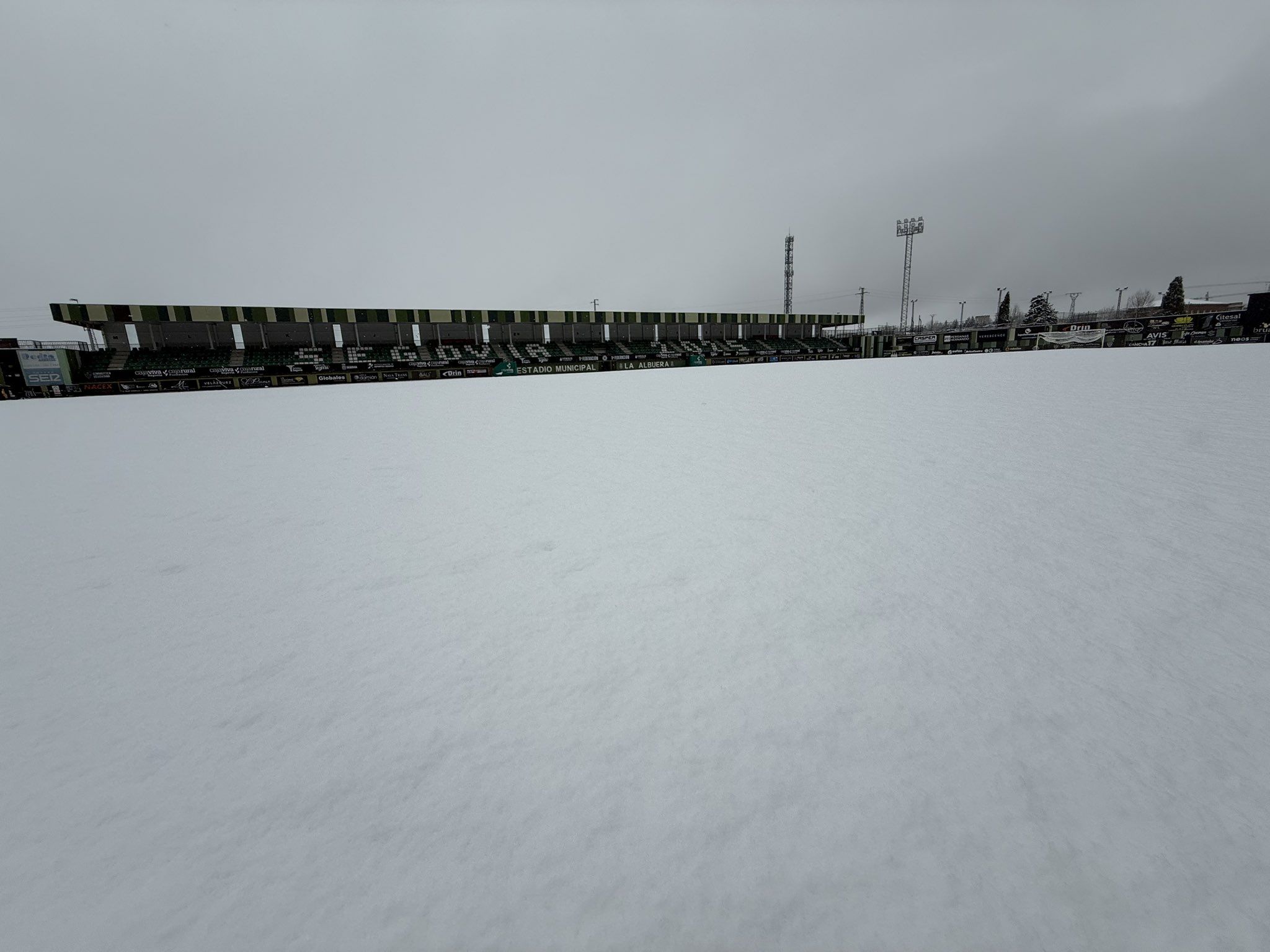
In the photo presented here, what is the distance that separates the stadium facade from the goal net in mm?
136

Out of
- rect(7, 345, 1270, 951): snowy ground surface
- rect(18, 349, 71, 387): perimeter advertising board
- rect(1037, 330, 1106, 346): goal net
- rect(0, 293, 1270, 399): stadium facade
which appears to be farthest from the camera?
rect(1037, 330, 1106, 346): goal net

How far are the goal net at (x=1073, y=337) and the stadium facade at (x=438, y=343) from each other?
0.14 metres

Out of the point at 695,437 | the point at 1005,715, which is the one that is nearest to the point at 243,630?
the point at 1005,715

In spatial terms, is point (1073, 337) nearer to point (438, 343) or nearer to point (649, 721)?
point (438, 343)

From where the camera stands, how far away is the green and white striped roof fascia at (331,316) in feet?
107

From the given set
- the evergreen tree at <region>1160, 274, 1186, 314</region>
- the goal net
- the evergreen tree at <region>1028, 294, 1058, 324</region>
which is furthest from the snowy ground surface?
the evergreen tree at <region>1028, 294, 1058, 324</region>

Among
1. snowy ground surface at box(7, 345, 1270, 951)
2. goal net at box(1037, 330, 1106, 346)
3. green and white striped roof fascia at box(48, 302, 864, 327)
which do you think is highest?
green and white striped roof fascia at box(48, 302, 864, 327)

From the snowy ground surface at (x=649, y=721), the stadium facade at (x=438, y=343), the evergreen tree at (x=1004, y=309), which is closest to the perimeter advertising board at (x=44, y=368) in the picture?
the stadium facade at (x=438, y=343)

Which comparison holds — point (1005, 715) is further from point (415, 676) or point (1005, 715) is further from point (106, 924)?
point (106, 924)

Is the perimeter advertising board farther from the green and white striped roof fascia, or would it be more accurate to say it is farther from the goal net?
the goal net

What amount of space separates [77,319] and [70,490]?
130 ft

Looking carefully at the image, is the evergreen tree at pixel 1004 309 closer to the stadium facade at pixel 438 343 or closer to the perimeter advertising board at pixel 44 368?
the stadium facade at pixel 438 343

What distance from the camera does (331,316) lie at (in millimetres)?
37594

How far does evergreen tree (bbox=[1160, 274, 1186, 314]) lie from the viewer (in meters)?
78.2
